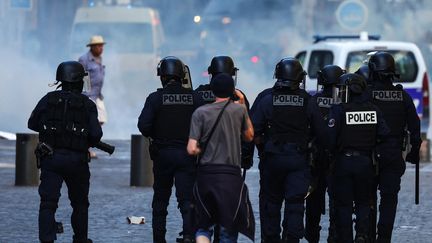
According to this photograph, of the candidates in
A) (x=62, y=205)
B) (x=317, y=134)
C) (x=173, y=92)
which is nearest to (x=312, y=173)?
(x=317, y=134)

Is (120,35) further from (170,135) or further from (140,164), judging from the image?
(170,135)

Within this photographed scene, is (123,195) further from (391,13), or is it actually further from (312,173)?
(391,13)

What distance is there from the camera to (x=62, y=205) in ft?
47.4

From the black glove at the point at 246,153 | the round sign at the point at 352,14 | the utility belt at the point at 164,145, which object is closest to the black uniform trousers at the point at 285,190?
the black glove at the point at 246,153

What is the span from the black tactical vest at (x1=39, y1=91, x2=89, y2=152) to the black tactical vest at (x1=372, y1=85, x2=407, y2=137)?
7.37 feet

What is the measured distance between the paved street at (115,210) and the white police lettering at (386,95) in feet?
4.37

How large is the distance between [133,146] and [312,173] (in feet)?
18.5

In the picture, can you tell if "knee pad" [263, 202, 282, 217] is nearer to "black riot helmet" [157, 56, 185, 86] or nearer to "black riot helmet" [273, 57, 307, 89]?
"black riot helmet" [273, 57, 307, 89]

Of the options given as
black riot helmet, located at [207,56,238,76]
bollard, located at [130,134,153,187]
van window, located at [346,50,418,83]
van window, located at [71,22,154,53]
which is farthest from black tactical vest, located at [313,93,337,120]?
van window, located at [71,22,154,53]

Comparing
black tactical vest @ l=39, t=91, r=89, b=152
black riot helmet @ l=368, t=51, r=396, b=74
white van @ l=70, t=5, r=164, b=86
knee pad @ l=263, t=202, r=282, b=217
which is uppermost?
white van @ l=70, t=5, r=164, b=86

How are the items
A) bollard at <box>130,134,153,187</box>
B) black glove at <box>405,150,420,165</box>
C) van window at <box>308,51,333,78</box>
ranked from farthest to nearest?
van window at <box>308,51,333,78</box> < bollard at <box>130,134,153,187</box> < black glove at <box>405,150,420,165</box>

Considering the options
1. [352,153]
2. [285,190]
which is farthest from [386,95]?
[285,190]

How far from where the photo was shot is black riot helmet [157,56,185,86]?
1108 cm

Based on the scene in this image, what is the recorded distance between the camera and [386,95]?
1123 centimetres
